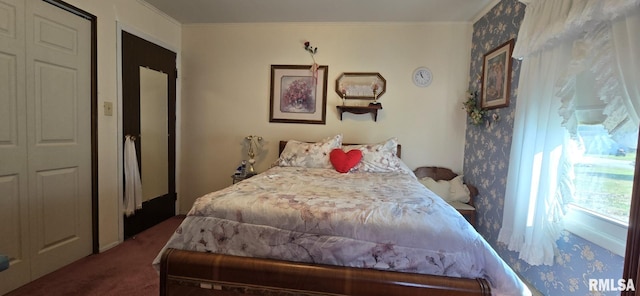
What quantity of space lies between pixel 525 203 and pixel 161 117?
3.38 m

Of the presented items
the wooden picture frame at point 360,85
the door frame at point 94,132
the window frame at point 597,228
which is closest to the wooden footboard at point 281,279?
the window frame at point 597,228

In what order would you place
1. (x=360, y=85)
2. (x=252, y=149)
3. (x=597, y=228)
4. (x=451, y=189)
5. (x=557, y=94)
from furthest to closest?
1. (x=252, y=149)
2. (x=360, y=85)
3. (x=451, y=189)
4. (x=557, y=94)
5. (x=597, y=228)

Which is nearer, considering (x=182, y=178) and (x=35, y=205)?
(x=35, y=205)

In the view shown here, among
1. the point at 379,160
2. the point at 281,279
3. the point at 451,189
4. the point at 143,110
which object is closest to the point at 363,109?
the point at 379,160

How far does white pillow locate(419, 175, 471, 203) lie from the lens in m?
2.67

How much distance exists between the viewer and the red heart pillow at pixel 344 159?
248 cm

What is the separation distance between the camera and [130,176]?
2516 millimetres

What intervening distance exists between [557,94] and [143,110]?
3332 millimetres

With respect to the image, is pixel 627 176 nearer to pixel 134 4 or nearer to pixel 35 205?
pixel 35 205

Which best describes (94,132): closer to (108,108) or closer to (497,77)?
(108,108)

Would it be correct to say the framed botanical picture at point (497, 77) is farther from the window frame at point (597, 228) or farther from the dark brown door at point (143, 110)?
the dark brown door at point (143, 110)

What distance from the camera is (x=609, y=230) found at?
1.30m

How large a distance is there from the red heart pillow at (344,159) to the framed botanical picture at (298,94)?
0.65 m

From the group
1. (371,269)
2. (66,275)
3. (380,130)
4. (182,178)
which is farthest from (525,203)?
(182,178)
